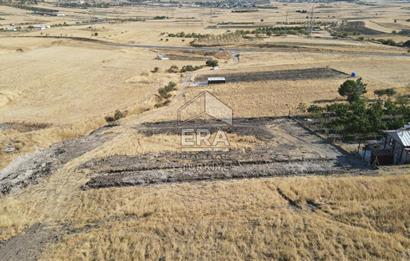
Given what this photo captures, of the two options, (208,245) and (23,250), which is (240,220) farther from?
(23,250)

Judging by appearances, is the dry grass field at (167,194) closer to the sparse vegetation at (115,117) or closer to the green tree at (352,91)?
the sparse vegetation at (115,117)

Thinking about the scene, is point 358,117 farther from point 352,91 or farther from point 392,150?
point 352,91

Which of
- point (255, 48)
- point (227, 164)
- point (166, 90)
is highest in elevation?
point (255, 48)

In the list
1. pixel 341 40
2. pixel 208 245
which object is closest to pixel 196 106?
pixel 208 245

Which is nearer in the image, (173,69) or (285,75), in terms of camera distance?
(285,75)

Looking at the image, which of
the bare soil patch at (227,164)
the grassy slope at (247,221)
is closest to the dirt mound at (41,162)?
the bare soil patch at (227,164)

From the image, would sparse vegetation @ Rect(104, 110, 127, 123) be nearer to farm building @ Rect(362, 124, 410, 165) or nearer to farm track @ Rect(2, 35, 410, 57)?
farm building @ Rect(362, 124, 410, 165)

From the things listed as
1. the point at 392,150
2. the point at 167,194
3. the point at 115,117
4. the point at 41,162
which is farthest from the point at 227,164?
the point at 115,117

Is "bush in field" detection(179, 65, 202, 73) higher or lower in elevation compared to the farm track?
lower

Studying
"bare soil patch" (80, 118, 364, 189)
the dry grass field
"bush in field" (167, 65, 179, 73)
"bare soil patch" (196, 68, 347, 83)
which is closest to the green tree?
the dry grass field
